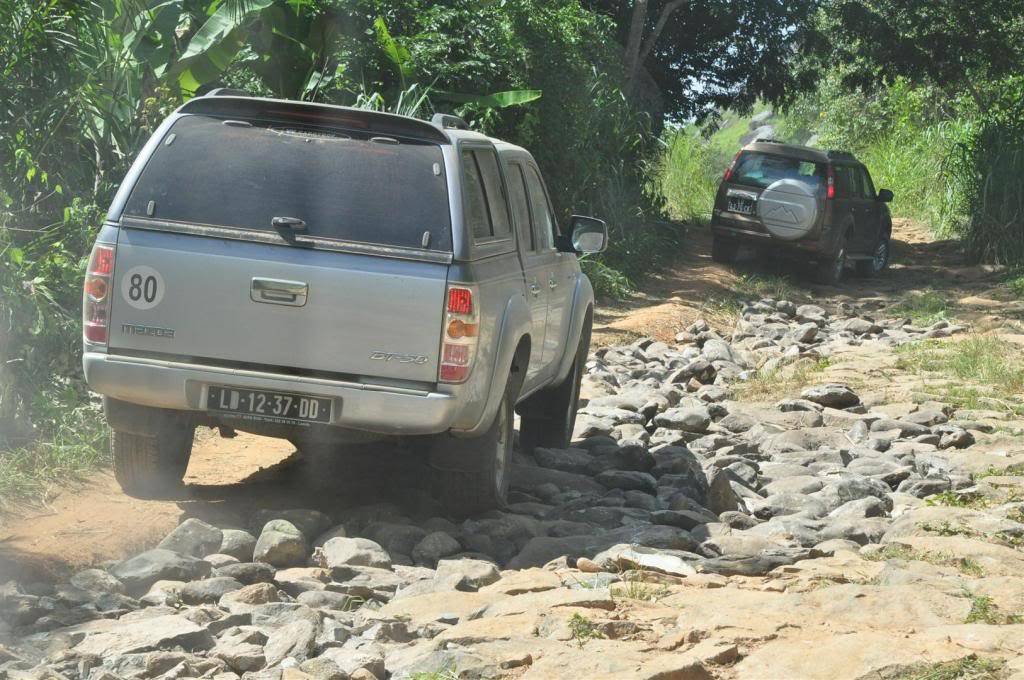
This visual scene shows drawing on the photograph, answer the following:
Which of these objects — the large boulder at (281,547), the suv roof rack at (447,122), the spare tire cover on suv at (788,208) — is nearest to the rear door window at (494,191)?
the suv roof rack at (447,122)

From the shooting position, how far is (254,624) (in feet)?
15.8

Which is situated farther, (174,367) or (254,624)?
(174,367)

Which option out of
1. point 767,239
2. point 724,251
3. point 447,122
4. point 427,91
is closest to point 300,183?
point 447,122

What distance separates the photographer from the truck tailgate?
5820 mm

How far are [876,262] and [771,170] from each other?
161 inches

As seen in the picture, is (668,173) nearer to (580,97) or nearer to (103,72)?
(580,97)

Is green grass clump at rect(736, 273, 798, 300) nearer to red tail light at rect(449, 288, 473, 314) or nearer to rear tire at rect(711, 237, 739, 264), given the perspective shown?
rear tire at rect(711, 237, 739, 264)

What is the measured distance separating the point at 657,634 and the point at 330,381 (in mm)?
1918

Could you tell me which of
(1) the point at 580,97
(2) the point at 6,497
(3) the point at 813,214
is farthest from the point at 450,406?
(3) the point at 813,214

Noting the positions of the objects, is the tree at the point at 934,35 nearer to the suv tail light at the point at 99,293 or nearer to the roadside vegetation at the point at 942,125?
the roadside vegetation at the point at 942,125

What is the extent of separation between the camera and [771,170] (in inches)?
776

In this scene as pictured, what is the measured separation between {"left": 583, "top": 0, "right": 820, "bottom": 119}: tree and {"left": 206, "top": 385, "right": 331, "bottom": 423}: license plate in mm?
18991

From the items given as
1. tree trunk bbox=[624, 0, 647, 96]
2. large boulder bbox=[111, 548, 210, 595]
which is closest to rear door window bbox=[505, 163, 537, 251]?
large boulder bbox=[111, 548, 210, 595]

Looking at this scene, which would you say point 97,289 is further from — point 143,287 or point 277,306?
point 277,306
